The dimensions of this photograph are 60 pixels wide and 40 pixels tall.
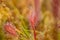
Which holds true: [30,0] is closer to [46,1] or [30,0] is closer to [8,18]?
[46,1]

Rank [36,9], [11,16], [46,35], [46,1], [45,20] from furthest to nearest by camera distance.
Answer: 1. [46,1]
2. [45,20]
3. [11,16]
4. [46,35]
5. [36,9]

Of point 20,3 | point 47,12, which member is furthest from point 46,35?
point 20,3

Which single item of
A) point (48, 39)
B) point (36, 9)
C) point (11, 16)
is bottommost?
point (48, 39)

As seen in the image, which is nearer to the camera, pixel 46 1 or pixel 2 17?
pixel 2 17

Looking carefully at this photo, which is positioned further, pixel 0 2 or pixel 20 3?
pixel 20 3

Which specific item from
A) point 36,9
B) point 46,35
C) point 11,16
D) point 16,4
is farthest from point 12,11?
point 36,9

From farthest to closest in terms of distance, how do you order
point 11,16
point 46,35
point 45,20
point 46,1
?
1. point 46,1
2. point 45,20
3. point 11,16
4. point 46,35

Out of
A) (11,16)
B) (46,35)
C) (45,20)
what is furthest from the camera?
(45,20)

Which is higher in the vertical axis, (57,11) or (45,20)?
(57,11)

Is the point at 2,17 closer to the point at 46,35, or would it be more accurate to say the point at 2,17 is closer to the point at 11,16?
the point at 11,16
